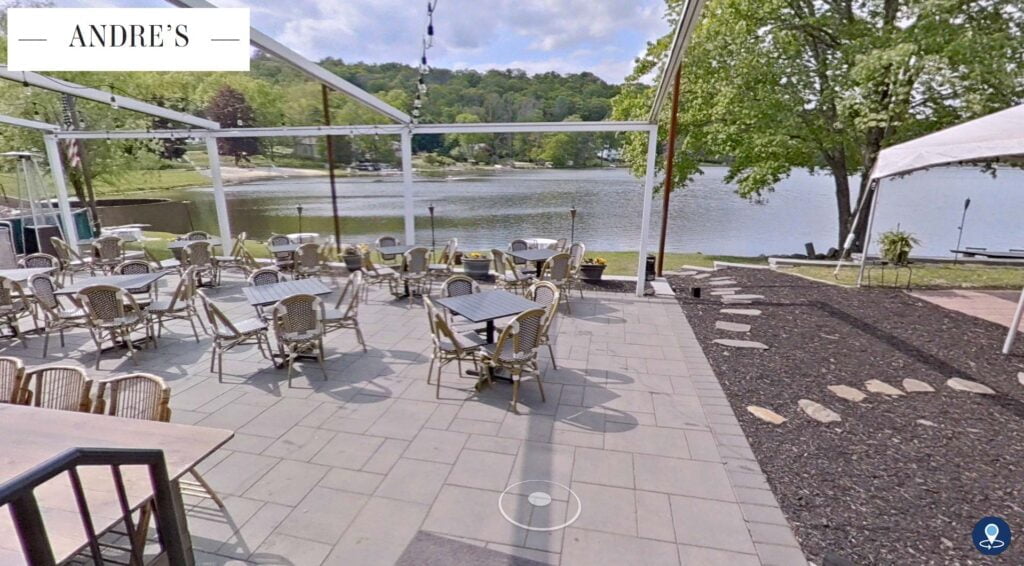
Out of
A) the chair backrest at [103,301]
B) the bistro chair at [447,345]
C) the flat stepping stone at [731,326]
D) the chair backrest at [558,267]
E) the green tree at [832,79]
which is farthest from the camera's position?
the green tree at [832,79]

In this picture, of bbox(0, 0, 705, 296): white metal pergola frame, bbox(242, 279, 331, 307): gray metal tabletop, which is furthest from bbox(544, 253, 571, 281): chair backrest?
bbox(242, 279, 331, 307): gray metal tabletop

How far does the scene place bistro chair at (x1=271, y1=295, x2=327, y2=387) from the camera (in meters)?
4.10

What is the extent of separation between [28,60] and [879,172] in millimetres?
11091

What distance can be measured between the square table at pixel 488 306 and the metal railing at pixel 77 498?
2.65 m

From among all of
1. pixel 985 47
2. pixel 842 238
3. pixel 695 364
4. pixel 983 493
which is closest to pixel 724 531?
pixel 983 493

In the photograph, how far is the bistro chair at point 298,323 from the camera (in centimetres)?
410

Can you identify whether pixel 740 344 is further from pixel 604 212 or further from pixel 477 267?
pixel 604 212

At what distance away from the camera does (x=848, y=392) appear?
13.1 feet

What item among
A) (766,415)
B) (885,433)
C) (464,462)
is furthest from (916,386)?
(464,462)

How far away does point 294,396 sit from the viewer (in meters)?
3.90

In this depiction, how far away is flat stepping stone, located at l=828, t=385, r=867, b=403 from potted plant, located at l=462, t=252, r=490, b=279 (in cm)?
524

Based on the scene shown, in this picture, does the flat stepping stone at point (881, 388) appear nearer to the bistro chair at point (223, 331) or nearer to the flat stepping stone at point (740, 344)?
the flat stepping stone at point (740, 344)

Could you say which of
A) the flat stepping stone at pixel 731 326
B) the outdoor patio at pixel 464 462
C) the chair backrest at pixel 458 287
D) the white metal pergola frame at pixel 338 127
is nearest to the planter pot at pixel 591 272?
the white metal pergola frame at pixel 338 127

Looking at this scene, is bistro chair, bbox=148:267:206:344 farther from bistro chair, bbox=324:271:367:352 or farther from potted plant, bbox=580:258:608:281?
potted plant, bbox=580:258:608:281
